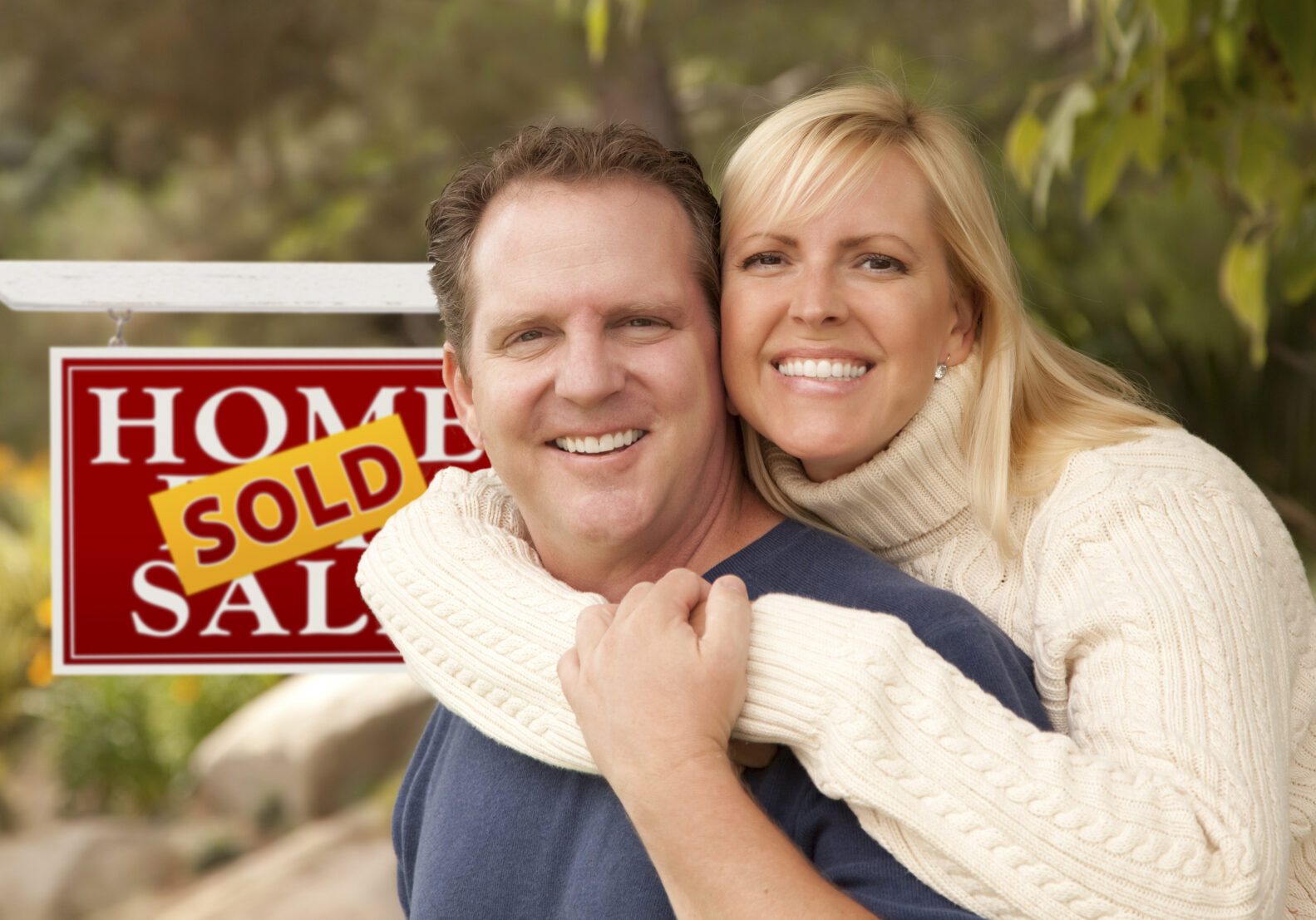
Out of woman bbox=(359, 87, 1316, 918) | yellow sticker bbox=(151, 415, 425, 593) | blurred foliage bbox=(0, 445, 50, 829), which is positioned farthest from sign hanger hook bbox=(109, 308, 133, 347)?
blurred foliage bbox=(0, 445, 50, 829)

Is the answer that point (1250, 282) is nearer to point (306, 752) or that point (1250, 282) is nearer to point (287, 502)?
point (287, 502)

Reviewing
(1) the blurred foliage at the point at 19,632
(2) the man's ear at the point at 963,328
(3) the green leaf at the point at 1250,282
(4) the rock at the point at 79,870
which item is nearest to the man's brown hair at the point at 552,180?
(2) the man's ear at the point at 963,328

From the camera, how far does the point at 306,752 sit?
6.14 m

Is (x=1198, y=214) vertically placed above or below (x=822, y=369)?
above

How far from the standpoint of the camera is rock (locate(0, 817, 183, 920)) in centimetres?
580

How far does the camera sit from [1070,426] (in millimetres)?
1771

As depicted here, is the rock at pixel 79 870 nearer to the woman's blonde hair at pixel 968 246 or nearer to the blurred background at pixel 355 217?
the blurred background at pixel 355 217

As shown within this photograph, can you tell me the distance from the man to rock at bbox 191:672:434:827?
4.60 metres

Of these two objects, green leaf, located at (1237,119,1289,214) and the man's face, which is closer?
the man's face

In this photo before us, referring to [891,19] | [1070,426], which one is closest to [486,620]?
[1070,426]

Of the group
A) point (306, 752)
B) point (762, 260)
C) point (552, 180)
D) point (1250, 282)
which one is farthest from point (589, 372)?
point (306, 752)

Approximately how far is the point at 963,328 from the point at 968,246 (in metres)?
0.12

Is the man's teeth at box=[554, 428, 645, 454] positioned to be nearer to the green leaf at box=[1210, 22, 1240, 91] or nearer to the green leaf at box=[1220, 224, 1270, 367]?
the green leaf at box=[1210, 22, 1240, 91]

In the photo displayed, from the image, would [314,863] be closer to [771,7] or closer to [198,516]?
[198,516]
